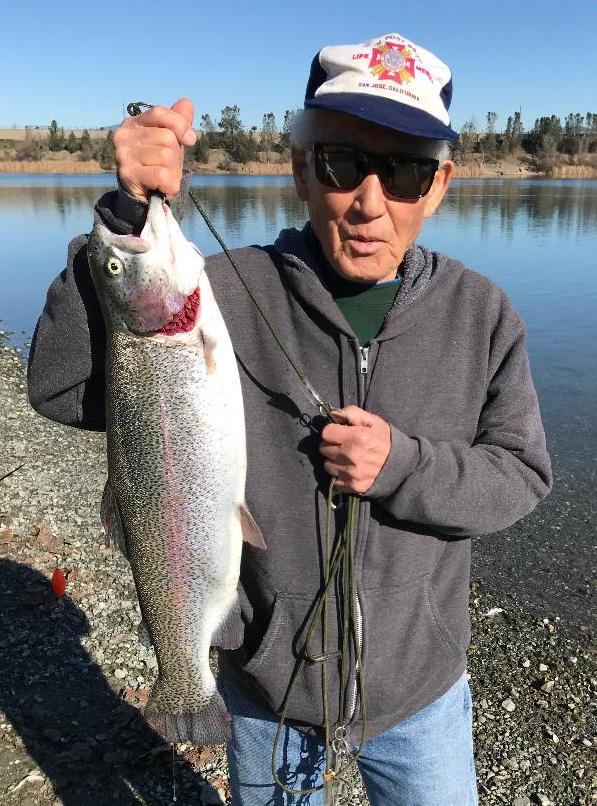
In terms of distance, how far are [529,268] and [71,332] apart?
22.2 meters

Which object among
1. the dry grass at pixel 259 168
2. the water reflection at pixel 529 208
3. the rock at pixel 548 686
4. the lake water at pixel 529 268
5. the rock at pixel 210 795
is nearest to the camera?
the rock at pixel 210 795

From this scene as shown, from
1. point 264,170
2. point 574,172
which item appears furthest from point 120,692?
point 574,172

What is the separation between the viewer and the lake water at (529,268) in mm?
8547

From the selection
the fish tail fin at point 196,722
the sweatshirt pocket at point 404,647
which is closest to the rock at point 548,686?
the sweatshirt pocket at point 404,647

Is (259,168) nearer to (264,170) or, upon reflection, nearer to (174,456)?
(264,170)

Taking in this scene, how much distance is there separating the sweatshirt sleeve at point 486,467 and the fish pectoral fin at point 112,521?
87cm

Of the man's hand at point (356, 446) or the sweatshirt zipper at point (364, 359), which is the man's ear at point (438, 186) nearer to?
the sweatshirt zipper at point (364, 359)

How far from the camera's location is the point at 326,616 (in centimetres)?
238

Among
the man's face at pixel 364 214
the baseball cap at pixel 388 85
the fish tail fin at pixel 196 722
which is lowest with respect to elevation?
the fish tail fin at pixel 196 722

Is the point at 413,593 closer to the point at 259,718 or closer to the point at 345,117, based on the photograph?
the point at 259,718

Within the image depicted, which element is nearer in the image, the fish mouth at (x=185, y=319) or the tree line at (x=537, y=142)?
the fish mouth at (x=185, y=319)

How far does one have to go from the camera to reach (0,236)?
100ft

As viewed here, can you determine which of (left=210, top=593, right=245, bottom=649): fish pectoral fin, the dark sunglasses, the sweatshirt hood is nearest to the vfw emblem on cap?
the dark sunglasses

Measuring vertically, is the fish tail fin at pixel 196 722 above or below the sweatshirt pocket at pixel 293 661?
below
